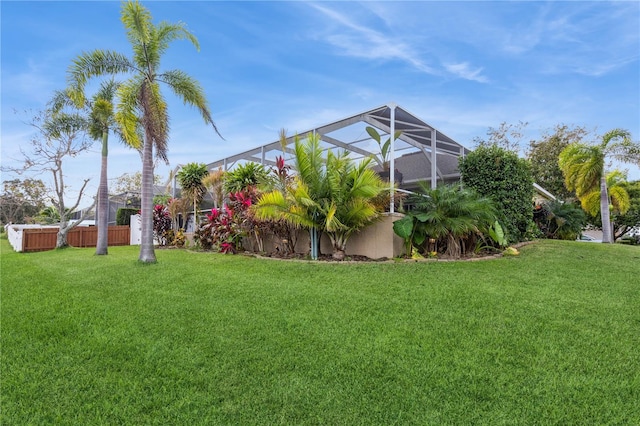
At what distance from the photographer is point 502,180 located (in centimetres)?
810

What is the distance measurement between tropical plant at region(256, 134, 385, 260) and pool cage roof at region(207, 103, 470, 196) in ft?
3.02

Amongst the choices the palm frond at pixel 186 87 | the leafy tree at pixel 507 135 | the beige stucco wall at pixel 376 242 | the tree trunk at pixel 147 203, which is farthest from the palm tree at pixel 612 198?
the tree trunk at pixel 147 203

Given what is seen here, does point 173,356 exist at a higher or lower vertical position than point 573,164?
lower

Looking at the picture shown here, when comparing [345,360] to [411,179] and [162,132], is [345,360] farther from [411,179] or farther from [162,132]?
[411,179]

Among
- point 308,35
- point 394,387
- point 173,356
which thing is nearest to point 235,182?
point 308,35

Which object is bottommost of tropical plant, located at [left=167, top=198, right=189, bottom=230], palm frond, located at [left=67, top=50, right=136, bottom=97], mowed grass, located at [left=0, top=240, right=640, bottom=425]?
mowed grass, located at [left=0, top=240, right=640, bottom=425]

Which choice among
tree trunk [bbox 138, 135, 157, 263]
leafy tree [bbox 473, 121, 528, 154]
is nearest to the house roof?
tree trunk [bbox 138, 135, 157, 263]

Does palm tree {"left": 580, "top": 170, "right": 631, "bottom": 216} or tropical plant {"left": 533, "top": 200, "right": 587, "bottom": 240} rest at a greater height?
palm tree {"left": 580, "top": 170, "right": 631, "bottom": 216}

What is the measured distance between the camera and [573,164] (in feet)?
40.4

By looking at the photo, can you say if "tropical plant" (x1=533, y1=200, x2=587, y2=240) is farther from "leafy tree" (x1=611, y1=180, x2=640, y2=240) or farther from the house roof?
"leafy tree" (x1=611, y1=180, x2=640, y2=240)

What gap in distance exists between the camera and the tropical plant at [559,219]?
11344mm

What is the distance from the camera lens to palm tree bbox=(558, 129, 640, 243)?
11234 mm

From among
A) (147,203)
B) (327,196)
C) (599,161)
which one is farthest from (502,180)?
(147,203)

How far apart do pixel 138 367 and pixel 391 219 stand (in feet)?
18.2
